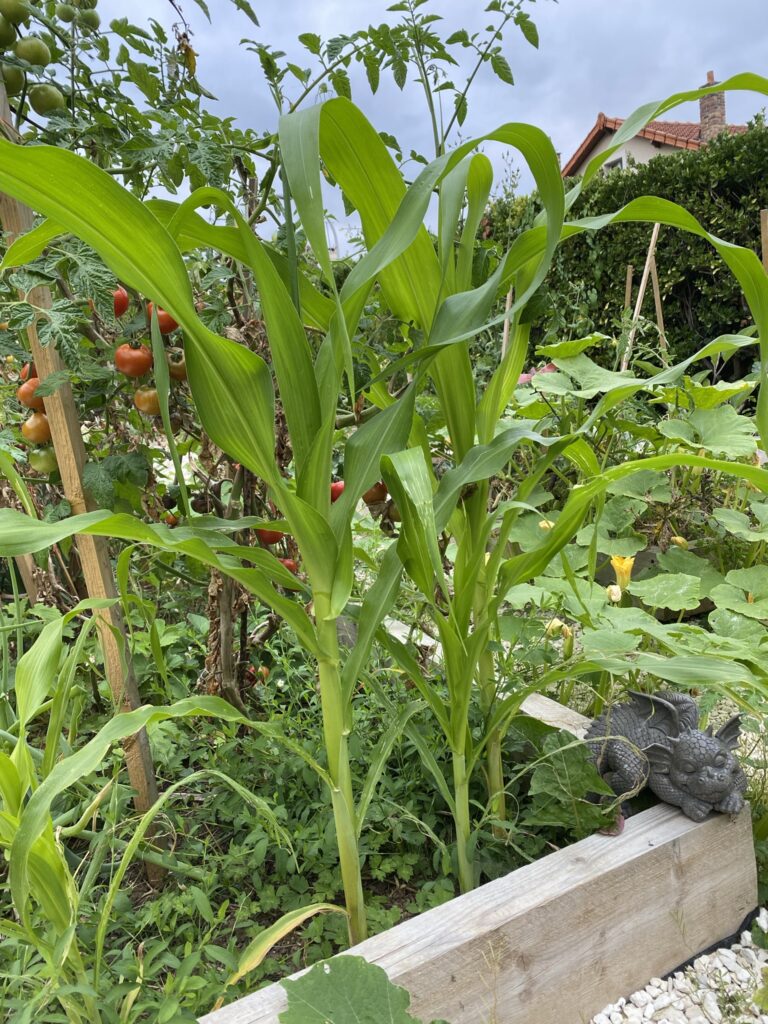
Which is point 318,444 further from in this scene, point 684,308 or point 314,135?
point 684,308

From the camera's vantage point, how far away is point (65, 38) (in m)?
0.99

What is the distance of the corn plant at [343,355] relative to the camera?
2.09 ft

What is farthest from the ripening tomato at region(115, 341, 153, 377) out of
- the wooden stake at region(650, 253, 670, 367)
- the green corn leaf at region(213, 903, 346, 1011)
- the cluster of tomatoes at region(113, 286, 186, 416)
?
the wooden stake at region(650, 253, 670, 367)

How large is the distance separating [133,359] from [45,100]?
0.38 metres

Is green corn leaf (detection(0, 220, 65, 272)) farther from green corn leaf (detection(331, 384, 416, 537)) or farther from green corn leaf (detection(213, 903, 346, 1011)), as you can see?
green corn leaf (detection(213, 903, 346, 1011))

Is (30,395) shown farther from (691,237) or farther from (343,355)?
(691,237)

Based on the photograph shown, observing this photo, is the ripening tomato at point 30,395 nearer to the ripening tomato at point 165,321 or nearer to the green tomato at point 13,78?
the ripening tomato at point 165,321

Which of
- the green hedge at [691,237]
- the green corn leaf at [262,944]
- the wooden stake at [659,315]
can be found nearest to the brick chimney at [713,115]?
the green hedge at [691,237]

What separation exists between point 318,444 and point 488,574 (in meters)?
0.39

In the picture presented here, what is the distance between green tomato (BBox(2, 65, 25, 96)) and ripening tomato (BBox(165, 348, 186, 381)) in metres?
0.40

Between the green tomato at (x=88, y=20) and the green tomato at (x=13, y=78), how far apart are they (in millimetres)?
126

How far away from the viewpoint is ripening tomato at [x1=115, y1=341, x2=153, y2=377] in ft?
3.24

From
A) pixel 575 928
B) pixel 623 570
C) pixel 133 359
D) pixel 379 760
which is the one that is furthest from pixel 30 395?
pixel 623 570

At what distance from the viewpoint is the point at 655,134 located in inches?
471
